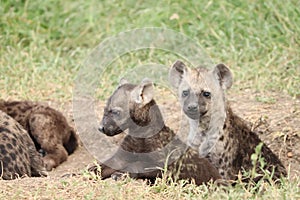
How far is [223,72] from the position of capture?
7.04 metres

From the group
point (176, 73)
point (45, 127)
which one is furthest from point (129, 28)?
point (176, 73)

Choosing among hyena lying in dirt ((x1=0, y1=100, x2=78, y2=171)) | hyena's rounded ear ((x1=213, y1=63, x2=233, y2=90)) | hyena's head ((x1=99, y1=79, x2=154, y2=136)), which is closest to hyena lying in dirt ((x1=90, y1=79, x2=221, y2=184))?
hyena's head ((x1=99, y1=79, x2=154, y2=136))

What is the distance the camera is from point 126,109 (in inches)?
255

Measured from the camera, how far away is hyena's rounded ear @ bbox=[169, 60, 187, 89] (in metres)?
7.12

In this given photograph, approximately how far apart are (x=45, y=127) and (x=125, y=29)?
276 centimetres

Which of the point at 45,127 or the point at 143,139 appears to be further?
the point at 45,127

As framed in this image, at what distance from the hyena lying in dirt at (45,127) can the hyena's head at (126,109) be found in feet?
3.77

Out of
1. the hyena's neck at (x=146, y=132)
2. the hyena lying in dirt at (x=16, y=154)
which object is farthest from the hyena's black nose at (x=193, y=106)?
the hyena lying in dirt at (x=16, y=154)

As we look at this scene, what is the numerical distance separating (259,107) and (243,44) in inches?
63.0

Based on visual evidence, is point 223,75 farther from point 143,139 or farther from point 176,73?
point 143,139

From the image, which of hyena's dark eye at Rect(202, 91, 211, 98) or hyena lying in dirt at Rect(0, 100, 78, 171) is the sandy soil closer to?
hyena lying in dirt at Rect(0, 100, 78, 171)

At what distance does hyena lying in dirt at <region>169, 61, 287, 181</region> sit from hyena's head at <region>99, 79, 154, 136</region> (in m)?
0.42

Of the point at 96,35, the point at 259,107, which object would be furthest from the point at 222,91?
the point at 96,35

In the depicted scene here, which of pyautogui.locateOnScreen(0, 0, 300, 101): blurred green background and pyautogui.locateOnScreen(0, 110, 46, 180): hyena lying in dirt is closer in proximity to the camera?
pyautogui.locateOnScreen(0, 110, 46, 180): hyena lying in dirt
